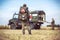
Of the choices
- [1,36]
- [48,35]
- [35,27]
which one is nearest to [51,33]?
[48,35]

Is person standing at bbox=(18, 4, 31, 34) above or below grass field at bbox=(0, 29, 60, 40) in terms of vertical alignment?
above

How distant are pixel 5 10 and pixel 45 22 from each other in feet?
2.00

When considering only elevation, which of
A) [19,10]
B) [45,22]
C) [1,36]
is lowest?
[1,36]

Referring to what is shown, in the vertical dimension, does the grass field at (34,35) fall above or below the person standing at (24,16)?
below

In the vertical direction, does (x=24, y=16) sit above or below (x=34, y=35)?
above

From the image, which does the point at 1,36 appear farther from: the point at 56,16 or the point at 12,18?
the point at 56,16

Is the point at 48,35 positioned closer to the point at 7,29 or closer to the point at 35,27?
the point at 35,27

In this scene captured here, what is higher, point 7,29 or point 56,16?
point 56,16

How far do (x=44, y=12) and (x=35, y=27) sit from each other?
0.83 ft

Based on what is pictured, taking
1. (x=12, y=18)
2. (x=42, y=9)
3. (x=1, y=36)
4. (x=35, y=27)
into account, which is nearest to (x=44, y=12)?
(x=42, y=9)

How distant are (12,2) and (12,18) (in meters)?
0.24

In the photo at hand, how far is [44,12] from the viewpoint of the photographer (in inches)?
110

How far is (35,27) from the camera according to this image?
2.76 m

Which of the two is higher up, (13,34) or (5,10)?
(5,10)
